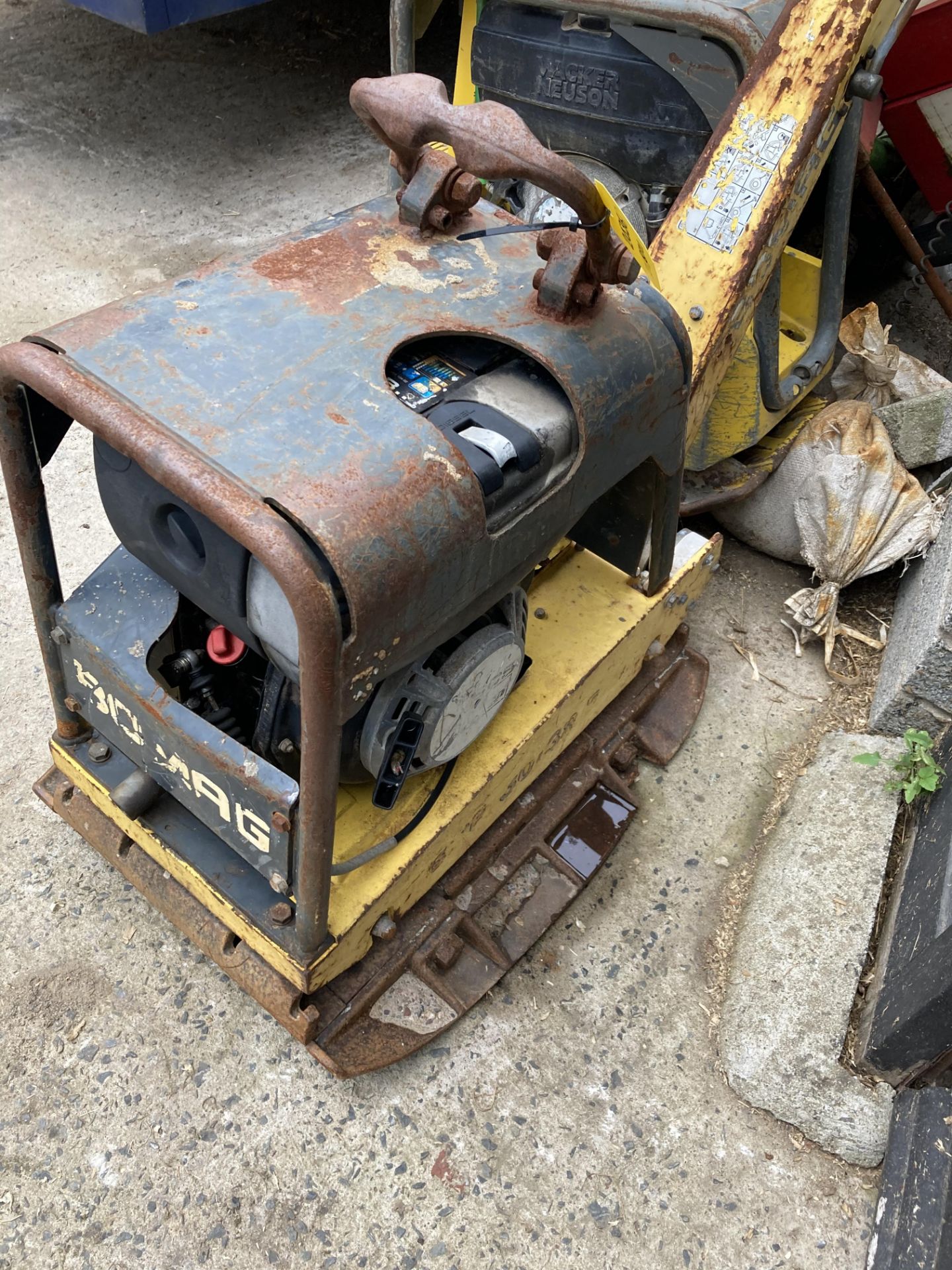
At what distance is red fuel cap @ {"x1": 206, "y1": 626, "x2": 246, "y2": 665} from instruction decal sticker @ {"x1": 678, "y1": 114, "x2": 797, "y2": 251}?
1.18 metres

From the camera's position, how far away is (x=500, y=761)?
1.74 meters

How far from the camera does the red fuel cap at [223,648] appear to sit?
59.4 inches

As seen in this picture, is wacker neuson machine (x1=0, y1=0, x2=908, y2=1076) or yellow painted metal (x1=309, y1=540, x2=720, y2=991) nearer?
wacker neuson machine (x1=0, y1=0, x2=908, y2=1076)

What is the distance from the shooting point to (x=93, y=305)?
3291mm

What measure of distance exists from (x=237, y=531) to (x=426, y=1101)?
3.81 feet

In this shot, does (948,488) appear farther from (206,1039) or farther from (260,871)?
(206,1039)

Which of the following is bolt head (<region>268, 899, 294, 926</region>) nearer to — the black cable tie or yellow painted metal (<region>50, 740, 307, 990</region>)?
yellow painted metal (<region>50, 740, 307, 990</region>)

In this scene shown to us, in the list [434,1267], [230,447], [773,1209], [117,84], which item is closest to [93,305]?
[117,84]

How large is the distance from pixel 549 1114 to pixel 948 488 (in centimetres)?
186

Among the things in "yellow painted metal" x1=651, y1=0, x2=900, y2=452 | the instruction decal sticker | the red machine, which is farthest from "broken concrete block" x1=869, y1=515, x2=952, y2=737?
the red machine

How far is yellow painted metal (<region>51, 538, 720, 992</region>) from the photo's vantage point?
157 centimetres

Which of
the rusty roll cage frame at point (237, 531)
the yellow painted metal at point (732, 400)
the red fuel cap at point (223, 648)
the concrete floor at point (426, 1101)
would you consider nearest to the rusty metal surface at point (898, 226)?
the yellow painted metal at point (732, 400)

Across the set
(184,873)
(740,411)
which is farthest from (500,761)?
(740,411)

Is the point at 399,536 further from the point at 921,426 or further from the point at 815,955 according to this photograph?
the point at 921,426
